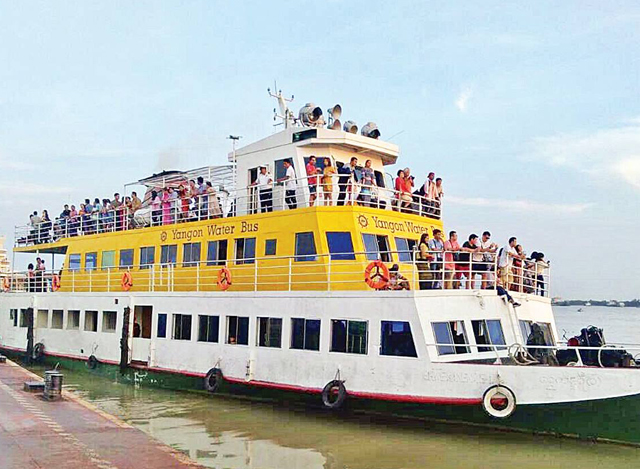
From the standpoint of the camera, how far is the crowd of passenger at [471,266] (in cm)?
1466

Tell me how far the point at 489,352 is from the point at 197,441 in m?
6.13

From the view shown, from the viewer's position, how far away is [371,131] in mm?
19484

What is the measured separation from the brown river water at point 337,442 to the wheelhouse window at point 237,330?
149 centimetres

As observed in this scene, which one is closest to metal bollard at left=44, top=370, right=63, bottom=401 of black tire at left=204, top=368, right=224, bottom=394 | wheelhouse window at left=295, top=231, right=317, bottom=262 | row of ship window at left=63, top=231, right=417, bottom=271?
black tire at left=204, top=368, right=224, bottom=394

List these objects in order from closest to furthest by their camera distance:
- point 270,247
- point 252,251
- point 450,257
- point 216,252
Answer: point 450,257, point 270,247, point 252,251, point 216,252

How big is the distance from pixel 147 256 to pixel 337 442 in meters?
10.4

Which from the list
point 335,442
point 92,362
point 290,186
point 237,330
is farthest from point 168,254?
point 335,442

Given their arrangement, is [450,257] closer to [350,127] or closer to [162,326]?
[350,127]

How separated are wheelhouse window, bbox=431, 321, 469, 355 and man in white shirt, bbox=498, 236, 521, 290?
173cm

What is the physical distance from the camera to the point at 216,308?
17516 millimetres

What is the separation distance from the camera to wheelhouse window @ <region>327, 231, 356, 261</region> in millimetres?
16156

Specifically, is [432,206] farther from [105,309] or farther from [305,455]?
[105,309]

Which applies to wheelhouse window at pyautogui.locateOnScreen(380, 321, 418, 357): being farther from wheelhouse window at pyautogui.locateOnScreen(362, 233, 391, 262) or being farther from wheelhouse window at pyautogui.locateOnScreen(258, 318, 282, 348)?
wheelhouse window at pyautogui.locateOnScreen(258, 318, 282, 348)

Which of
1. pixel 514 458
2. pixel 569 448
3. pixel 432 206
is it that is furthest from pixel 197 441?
pixel 432 206
